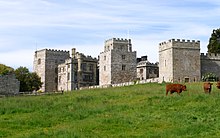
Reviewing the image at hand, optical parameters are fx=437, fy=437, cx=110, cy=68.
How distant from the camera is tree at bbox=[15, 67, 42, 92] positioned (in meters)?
88.9

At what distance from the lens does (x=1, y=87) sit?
71.1 meters

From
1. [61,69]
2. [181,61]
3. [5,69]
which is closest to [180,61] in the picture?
[181,61]

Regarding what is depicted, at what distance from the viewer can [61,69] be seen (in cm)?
10106

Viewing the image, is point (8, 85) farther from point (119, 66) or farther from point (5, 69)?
point (5, 69)

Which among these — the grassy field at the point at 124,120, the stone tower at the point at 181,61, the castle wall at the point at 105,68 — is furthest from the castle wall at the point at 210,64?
the grassy field at the point at 124,120

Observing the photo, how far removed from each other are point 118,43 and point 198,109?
6871 centimetres

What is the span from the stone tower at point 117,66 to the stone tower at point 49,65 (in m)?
20.9

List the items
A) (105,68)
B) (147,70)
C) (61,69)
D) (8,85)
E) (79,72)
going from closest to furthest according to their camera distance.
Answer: (8,85)
(105,68)
(147,70)
(79,72)
(61,69)

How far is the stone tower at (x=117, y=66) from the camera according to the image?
8594 centimetres

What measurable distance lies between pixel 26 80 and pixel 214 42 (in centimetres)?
3932

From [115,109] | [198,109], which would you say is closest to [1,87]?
[115,109]

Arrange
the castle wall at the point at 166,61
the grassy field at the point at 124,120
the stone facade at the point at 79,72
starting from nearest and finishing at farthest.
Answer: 1. the grassy field at the point at 124,120
2. the castle wall at the point at 166,61
3. the stone facade at the point at 79,72

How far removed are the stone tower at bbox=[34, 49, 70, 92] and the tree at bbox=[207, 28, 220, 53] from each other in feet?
→ 122

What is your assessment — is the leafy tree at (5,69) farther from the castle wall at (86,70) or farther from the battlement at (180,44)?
the battlement at (180,44)
